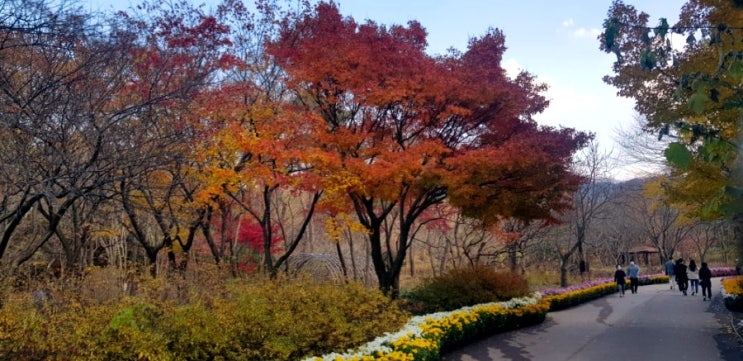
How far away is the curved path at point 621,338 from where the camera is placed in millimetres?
9664

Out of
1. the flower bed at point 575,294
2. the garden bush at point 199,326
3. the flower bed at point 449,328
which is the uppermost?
the garden bush at point 199,326

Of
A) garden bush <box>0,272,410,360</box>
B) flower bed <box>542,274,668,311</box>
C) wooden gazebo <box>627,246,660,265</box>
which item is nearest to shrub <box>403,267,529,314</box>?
flower bed <box>542,274,668,311</box>

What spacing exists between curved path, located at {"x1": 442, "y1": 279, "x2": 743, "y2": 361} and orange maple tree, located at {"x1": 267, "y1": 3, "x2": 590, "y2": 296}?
2.94 meters

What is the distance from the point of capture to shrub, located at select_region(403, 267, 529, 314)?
42.2 ft

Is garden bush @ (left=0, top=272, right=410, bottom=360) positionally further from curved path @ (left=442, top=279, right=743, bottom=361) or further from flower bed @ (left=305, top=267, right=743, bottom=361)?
curved path @ (left=442, top=279, right=743, bottom=361)

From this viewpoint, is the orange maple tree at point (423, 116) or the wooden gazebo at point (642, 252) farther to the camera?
the wooden gazebo at point (642, 252)

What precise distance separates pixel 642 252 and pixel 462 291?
36.8m

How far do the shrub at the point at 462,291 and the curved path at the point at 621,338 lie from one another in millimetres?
1113

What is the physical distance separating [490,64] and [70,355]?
1102 cm

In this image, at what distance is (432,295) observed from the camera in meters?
13.1

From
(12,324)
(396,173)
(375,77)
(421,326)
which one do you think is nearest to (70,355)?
(12,324)

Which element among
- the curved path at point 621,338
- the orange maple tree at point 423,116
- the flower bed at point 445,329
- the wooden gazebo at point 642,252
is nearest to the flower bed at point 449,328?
the flower bed at point 445,329

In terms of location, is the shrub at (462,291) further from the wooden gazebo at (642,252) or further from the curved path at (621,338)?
the wooden gazebo at (642,252)

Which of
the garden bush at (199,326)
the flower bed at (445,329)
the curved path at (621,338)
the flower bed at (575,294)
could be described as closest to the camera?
the garden bush at (199,326)
